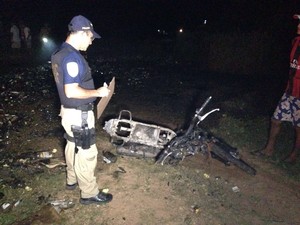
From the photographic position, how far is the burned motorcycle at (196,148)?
16.6ft

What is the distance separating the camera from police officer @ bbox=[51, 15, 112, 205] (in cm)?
339

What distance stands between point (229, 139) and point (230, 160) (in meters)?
1.32

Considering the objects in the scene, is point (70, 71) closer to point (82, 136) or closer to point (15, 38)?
point (82, 136)

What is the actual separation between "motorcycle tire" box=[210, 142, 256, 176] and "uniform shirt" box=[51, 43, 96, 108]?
8.52ft

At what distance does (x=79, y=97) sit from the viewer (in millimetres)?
3424

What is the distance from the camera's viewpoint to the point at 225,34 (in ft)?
48.6

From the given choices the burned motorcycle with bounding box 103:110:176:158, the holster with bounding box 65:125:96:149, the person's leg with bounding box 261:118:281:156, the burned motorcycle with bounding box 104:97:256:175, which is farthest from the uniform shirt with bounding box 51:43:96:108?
the person's leg with bounding box 261:118:281:156

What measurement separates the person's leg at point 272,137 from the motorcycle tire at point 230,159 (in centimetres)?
83

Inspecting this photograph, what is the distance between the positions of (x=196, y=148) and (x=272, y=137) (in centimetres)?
166

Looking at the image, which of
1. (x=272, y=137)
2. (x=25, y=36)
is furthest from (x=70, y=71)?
(x=25, y=36)

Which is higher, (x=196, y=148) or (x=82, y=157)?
(x=82, y=157)

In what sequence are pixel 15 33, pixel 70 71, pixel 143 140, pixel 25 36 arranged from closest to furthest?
1. pixel 70 71
2. pixel 143 140
3. pixel 15 33
4. pixel 25 36

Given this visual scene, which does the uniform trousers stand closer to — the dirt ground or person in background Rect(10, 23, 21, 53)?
the dirt ground

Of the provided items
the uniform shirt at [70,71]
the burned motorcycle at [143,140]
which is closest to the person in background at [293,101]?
the burned motorcycle at [143,140]
